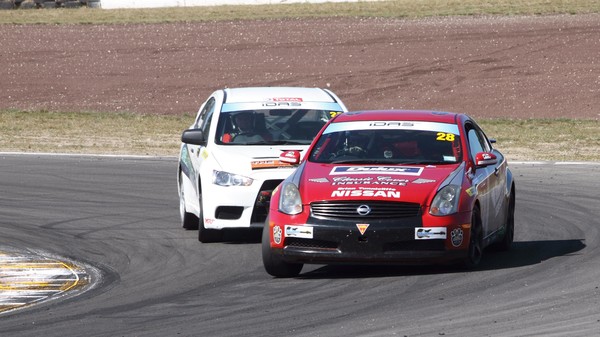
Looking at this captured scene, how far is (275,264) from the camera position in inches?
444

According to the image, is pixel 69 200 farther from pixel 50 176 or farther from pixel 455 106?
pixel 455 106

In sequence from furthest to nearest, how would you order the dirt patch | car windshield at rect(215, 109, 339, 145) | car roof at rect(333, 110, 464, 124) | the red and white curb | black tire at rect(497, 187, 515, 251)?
1. the dirt patch
2. car windshield at rect(215, 109, 339, 145)
3. black tire at rect(497, 187, 515, 251)
4. car roof at rect(333, 110, 464, 124)
5. the red and white curb

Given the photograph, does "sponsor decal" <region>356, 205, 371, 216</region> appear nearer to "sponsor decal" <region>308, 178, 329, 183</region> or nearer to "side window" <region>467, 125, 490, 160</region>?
"sponsor decal" <region>308, 178, 329, 183</region>

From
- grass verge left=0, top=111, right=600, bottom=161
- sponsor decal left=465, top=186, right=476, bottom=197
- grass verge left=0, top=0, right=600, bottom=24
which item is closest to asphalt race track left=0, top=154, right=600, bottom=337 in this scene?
sponsor decal left=465, top=186, right=476, bottom=197

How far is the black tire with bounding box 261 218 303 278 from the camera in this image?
11.2 meters

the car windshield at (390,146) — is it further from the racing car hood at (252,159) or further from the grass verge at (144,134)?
the grass verge at (144,134)

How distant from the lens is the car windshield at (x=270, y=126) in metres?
14.2

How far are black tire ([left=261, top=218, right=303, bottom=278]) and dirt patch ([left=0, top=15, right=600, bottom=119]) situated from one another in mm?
20325

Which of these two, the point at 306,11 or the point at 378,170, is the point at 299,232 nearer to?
the point at 378,170

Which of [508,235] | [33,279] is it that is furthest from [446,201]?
[33,279]

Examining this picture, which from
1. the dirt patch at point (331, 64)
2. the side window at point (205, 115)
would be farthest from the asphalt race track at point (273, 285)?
the dirt patch at point (331, 64)

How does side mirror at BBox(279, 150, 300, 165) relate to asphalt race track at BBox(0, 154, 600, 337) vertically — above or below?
above

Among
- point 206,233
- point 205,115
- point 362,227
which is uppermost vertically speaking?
point 362,227

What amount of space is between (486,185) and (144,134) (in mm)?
16828
